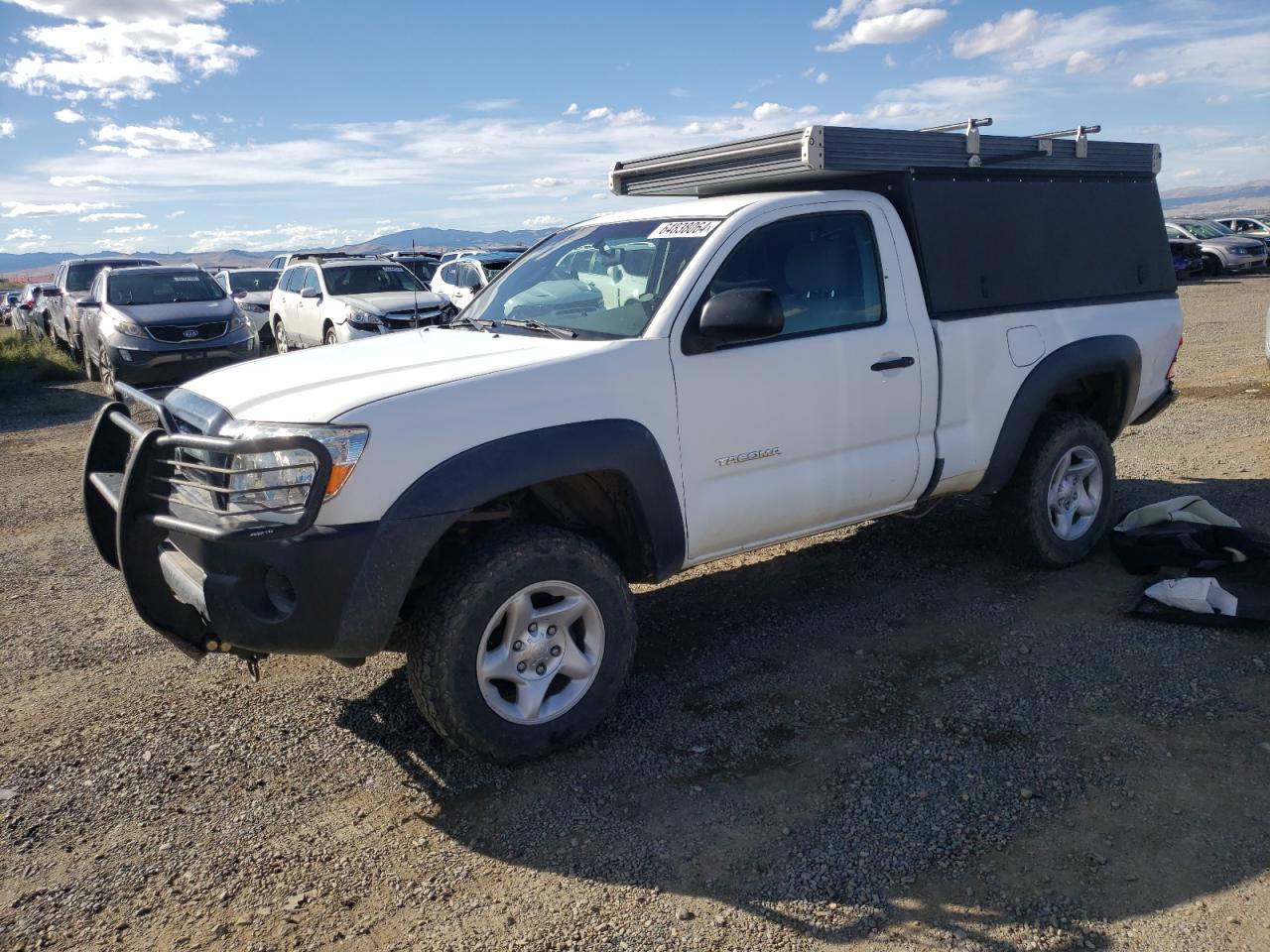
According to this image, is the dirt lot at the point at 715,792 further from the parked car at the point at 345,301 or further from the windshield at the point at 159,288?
the windshield at the point at 159,288

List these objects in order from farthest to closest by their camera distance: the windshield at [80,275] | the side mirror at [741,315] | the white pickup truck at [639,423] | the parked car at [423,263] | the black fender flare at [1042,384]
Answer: the parked car at [423,263] → the windshield at [80,275] → the black fender flare at [1042,384] → the side mirror at [741,315] → the white pickup truck at [639,423]

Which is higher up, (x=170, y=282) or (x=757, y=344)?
(x=170, y=282)

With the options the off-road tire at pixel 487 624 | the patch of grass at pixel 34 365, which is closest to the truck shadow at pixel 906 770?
the off-road tire at pixel 487 624

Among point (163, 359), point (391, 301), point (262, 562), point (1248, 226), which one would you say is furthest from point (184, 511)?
point (1248, 226)

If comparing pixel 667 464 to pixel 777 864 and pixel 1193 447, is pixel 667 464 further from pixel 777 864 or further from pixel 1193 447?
pixel 1193 447

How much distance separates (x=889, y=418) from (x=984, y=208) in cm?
133

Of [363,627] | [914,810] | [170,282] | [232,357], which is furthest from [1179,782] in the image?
[170,282]

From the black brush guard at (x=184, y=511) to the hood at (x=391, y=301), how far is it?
10846mm

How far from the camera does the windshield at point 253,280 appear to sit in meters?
22.9

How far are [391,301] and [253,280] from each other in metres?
9.92

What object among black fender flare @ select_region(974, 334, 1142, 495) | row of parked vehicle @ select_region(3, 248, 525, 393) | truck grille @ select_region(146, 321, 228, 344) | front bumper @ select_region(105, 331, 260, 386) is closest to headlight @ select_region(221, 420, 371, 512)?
black fender flare @ select_region(974, 334, 1142, 495)

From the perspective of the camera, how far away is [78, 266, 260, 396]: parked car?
43.5 ft

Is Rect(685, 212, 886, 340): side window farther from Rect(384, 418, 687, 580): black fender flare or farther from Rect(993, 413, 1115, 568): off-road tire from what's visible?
Rect(993, 413, 1115, 568): off-road tire

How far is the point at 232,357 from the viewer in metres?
14.0
